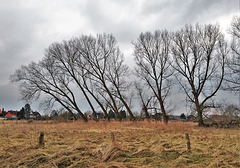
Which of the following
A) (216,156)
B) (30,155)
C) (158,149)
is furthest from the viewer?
(158,149)

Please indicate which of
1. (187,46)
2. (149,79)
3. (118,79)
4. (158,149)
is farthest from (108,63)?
(158,149)

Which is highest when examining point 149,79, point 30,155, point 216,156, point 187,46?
point 187,46

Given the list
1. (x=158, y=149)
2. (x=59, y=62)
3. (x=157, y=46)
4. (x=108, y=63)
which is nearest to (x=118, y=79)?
(x=108, y=63)

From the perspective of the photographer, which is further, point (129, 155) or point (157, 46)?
point (157, 46)

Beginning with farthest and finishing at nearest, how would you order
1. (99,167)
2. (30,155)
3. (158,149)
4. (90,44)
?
(90,44), (158,149), (30,155), (99,167)

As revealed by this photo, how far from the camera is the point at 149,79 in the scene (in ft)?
65.4

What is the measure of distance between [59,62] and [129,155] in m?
20.3

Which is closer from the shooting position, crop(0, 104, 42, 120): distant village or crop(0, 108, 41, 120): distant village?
crop(0, 108, 41, 120): distant village

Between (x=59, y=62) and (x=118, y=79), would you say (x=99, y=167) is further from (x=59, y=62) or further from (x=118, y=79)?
(x=59, y=62)

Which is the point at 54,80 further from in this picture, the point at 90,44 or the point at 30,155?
the point at 30,155

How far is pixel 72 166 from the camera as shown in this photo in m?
2.56

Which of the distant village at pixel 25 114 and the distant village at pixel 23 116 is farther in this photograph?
the distant village at pixel 25 114

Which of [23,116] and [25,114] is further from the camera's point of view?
[25,114]

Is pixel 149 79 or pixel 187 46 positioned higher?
pixel 187 46
